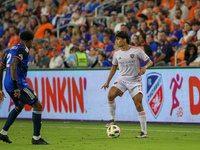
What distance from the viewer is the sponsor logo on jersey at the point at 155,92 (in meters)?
12.7

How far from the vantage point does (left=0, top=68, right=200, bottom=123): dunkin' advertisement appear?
12.3m

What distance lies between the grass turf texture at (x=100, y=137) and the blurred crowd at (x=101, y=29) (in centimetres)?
224

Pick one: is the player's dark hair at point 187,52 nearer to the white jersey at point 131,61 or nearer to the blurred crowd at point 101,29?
the blurred crowd at point 101,29

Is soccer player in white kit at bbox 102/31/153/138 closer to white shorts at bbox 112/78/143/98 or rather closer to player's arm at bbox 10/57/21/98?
white shorts at bbox 112/78/143/98

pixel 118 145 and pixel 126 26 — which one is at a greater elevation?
pixel 126 26

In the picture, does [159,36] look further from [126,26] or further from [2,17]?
[2,17]

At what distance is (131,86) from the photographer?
9.73m

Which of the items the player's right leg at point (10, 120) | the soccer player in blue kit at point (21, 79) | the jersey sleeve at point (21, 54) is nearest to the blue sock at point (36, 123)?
the soccer player in blue kit at point (21, 79)

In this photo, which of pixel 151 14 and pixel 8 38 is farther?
pixel 8 38

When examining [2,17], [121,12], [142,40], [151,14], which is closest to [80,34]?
[121,12]

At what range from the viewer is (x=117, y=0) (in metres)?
20.6

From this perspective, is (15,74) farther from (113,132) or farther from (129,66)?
(129,66)

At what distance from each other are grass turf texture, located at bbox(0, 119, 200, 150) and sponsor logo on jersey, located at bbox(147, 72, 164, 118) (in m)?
0.49

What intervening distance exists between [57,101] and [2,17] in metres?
12.6
